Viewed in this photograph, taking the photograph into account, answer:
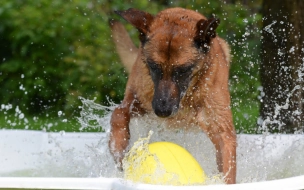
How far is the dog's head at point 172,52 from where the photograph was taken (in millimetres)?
4078

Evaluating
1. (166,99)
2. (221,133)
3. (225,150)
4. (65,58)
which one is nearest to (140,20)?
(166,99)

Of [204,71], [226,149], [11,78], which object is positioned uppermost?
[204,71]

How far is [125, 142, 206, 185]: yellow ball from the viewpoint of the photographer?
349 cm

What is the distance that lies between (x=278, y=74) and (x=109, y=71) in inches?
110

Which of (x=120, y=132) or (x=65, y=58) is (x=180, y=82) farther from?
(x=65, y=58)

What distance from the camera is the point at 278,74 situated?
638cm

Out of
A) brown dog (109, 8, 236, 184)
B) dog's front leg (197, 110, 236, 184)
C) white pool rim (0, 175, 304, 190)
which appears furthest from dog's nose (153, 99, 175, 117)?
white pool rim (0, 175, 304, 190)

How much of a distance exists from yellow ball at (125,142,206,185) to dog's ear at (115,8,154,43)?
85 cm

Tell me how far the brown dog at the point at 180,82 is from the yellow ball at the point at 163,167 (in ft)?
1.03

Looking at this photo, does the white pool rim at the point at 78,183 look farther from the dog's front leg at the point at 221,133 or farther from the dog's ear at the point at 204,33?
the dog's ear at the point at 204,33

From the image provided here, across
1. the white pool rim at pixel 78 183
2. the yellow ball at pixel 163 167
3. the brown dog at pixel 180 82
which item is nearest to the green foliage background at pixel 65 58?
the brown dog at pixel 180 82

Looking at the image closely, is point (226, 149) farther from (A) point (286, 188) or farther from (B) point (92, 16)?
(B) point (92, 16)

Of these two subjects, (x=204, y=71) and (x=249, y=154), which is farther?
(x=249, y=154)

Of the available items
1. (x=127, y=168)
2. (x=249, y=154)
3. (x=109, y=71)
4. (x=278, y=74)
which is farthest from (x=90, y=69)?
(x=127, y=168)
